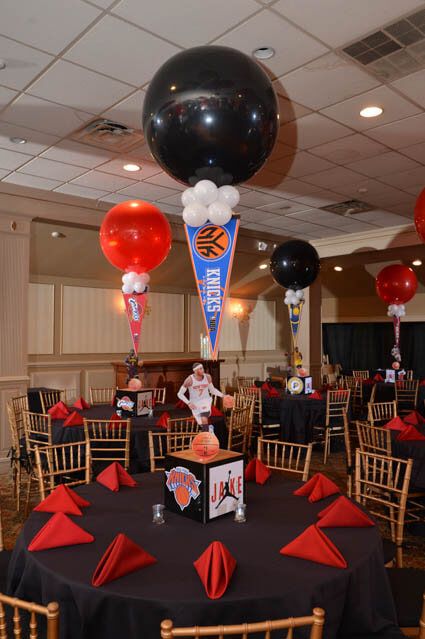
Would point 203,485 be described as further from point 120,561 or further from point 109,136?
point 109,136

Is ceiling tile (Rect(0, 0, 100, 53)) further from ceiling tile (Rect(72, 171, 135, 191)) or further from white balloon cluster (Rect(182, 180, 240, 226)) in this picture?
ceiling tile (Rect(72, 171, 135, 191))

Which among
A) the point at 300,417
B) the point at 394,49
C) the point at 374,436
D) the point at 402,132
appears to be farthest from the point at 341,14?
the point at 300,417

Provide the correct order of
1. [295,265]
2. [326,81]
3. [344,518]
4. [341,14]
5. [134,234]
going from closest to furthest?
[344,518] → [341,14] → [326,81] → [134,234] → [295,265]

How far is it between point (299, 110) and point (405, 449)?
3023 millimetres

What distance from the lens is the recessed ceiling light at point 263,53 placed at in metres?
3.36

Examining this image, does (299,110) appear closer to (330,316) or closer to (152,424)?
(152,424)

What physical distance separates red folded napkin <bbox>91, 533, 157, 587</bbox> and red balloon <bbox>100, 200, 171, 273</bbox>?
344cm

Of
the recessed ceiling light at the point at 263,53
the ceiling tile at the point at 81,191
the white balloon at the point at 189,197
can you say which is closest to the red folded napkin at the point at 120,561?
the white balloon at the point at 189,197

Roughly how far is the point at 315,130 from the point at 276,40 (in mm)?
1506

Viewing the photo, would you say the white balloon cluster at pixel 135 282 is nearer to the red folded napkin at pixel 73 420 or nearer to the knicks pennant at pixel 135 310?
the knicks pennant at pixel 135 310

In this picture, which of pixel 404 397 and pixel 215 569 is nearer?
pixel 215 569

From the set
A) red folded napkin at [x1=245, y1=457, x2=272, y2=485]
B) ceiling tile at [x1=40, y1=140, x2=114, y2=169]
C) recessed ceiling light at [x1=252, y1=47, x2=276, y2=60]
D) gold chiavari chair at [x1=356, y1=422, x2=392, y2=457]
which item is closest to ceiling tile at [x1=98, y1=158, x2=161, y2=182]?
ceiling tile at [x1=40, y1=140, x2=114, y2=169]

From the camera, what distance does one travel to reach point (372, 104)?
4.12m

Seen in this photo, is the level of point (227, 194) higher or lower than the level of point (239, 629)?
higher
